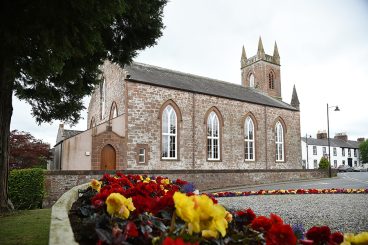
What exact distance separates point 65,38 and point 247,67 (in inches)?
1651

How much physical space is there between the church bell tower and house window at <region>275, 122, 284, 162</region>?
903cm

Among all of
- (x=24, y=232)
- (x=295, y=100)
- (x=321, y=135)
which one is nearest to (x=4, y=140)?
(x=24, y=232)

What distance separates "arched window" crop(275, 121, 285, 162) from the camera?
3211 centimetres

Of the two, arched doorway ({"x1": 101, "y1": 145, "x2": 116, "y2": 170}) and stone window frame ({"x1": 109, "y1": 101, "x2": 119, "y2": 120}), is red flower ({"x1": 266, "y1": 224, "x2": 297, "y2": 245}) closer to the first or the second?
arched doorway ({"x1": 101, "y1": 145, "x2": 116, "y2": 170})

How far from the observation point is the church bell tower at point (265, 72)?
41.5 meters

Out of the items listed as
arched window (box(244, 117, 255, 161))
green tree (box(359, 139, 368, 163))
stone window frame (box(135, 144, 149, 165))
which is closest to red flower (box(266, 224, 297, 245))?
stone window frame (box(135, 144, 149, 165))

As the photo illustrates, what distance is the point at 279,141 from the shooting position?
32500mm

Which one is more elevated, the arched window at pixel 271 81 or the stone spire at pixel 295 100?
the arched window at pixel 271 81

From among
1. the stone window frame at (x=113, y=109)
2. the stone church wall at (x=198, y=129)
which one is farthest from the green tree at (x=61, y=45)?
the stone window frame at (x=113, y=109)

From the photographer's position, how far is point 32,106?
10242mm

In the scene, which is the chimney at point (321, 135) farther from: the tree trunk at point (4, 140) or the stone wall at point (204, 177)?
the tree trunk at point (4, 140)

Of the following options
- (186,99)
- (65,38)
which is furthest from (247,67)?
(65,38)

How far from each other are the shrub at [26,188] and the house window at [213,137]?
15.3m

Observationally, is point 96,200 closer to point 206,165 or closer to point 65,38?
point 65,38
